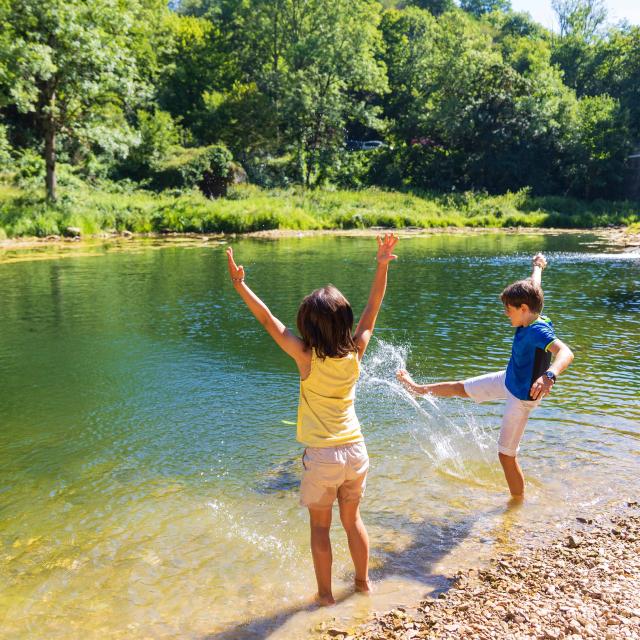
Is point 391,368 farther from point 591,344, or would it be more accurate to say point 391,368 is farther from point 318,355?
point 318,355

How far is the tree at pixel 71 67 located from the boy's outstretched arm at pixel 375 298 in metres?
31.1

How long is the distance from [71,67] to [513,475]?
33.7 m

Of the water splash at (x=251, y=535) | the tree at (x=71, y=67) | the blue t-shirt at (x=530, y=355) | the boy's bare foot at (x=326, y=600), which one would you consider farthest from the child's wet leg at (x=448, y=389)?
the tree at (x=71, y=67)

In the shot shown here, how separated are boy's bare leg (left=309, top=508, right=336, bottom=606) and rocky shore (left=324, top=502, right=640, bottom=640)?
0.34 meters

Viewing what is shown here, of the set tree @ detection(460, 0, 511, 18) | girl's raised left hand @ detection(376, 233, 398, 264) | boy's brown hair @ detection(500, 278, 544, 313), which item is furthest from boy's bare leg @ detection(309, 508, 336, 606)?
tree @ detection(460, 0, 511, 18)

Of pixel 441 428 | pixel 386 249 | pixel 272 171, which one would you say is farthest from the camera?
pixel 272 171

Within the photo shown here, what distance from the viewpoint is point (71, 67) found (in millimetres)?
33031

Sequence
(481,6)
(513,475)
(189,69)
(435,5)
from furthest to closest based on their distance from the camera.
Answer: (481,6), (435,5), (189,69), (513,475)

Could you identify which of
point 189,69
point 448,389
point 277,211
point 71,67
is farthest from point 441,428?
point 189,69

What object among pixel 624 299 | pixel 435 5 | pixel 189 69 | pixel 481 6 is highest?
pixel 481 6

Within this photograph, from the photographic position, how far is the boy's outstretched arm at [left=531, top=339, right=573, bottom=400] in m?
5.12

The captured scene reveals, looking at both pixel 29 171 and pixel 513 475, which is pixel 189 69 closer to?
pixel 29 171

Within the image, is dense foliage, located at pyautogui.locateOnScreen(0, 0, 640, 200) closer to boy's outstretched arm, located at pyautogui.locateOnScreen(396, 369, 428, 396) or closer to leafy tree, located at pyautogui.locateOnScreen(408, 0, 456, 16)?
boy's outstretched arm, located at pyautogui.locateOnScreen(396, 369, 428, 396)

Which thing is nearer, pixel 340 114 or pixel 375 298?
pixel 375 298
